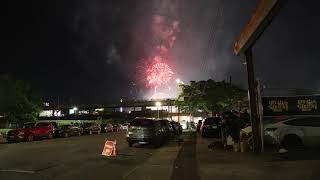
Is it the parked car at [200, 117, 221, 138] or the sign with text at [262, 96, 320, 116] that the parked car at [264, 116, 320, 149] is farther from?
the parked car at [200, 117, 221, 138]

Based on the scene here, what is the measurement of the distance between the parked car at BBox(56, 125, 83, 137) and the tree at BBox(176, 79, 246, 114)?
17698 millimetres

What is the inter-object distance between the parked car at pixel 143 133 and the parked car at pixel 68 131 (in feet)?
59.4

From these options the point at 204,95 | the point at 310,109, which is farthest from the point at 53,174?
the point at 204,95

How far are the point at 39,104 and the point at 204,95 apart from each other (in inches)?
1125

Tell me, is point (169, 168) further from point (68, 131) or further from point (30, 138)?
point (68, 131)

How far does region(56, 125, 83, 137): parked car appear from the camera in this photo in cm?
4156

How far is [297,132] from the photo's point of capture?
18.9 meters

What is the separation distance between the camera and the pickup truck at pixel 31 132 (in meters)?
33.5

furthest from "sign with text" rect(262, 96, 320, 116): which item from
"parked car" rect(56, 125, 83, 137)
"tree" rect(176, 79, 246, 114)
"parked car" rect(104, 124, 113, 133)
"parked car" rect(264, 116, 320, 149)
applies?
"parked car" rect(104, 124, 113, 133)

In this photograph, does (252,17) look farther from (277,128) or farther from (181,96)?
(181,96)

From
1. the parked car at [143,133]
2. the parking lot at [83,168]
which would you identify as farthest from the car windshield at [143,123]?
the parking lot at [83,168]

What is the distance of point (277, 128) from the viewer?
19.2 metres

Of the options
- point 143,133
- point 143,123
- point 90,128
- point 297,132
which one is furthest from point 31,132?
point 297,132

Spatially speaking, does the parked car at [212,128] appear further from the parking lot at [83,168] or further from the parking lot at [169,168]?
the parking lot at [83,168]
